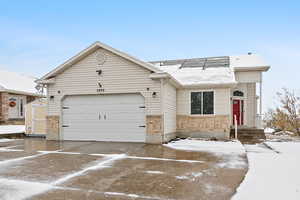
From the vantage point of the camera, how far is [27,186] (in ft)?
13.7

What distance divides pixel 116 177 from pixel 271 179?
3.32 metres

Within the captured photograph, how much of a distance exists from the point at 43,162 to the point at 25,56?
34.0 meters

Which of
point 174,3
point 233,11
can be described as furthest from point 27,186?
point 233,11

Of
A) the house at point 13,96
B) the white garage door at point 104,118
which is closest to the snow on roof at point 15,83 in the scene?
the house at point 13,96

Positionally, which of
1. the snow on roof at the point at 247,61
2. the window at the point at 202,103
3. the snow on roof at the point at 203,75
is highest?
the snow on roof at the point at 247,61

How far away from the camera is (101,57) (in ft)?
36.3

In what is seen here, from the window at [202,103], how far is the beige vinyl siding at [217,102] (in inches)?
7.3

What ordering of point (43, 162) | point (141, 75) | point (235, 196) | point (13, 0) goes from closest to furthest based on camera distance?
point (235, 196)
point (43, 162)
point (141, 75)
point (13, 0)

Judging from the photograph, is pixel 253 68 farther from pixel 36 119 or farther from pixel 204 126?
pixel 36 119

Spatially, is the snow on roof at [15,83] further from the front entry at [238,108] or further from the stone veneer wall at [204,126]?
the front entry at [238,108]

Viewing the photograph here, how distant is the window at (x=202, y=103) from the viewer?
1221cm

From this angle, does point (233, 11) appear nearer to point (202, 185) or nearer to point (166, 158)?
point (166, 158)

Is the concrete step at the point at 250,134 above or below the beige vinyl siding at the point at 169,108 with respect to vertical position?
below

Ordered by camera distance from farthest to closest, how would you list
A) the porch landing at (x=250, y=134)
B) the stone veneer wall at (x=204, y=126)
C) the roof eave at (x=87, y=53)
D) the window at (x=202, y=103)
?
the porch landing at (x=250, y=134), the window at (x=202, y=103), the stone veneer wall at (x=204, y=126), the roof eave at (x=87, y=53)
